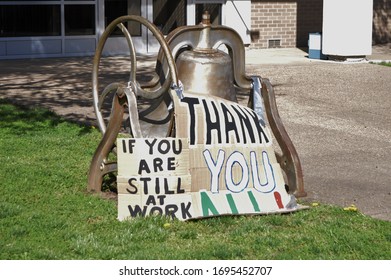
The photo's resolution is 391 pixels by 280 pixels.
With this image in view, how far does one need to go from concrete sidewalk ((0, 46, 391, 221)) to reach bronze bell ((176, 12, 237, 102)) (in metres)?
1.30

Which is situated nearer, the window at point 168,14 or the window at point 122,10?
the window at point 122,10

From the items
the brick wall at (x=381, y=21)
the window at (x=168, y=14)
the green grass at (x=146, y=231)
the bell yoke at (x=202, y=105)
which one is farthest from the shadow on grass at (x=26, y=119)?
the brick wall at (x=381, y=21)

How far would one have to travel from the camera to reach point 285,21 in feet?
78.2

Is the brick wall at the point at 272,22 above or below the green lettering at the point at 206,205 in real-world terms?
above

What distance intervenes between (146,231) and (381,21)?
20.3 m

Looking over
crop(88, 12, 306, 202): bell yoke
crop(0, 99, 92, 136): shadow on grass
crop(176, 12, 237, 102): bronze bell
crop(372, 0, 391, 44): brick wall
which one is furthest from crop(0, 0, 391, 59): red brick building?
crop(176, 12, 237, 102): bronze bell

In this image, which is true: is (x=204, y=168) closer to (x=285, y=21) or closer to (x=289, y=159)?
(x=289, y=159)

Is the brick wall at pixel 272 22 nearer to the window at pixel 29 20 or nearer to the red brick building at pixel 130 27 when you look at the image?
the red brick building at pixel 130 27

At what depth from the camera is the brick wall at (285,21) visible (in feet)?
76.8

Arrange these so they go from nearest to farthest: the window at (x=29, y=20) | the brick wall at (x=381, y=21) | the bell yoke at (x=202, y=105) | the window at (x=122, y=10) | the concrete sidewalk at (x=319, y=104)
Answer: the bell yoke at (x=202, y=105)
the concrete sidewalk at (x=319, y=104)
the window at (x=29, y=20)
the window at (x=122, y=10)
the brick wall at (x=381, y=21)

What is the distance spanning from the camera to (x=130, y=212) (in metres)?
7.27

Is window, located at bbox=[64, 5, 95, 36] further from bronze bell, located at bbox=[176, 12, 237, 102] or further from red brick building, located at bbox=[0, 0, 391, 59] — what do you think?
bronze bell, located at bbox=[176, 12, 237, 102]

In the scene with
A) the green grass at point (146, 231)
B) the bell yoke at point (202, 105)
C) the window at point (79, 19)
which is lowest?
the green grass at point (146, 231)

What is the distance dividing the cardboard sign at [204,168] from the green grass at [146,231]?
135mm
